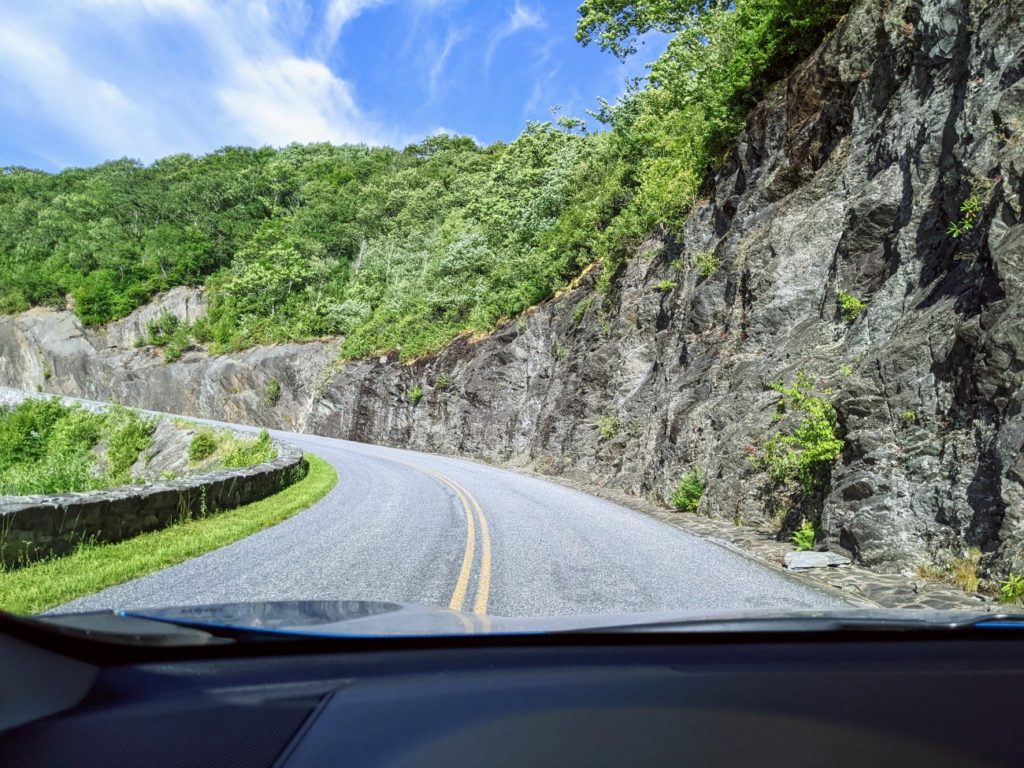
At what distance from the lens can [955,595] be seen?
262 inches

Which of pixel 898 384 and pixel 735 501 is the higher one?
pixel 898 384

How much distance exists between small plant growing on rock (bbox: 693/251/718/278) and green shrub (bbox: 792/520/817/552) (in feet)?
30.6

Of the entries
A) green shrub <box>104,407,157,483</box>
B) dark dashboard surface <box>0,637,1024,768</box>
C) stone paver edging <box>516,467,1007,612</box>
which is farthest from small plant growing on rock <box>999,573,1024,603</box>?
green shrub <box>104,407,157,483</box>

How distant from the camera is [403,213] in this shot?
55969 millimetres

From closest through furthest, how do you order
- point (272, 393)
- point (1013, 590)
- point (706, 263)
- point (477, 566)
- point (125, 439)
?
point (1013, 590) → point (477, 566) → point (706, 263) → point (125, 439) → point (272, 393)

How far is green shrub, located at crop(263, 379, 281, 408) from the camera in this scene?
153 ft

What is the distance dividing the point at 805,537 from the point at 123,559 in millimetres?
9301

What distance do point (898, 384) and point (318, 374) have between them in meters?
40.6

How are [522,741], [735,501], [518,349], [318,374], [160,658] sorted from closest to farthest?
[522,741]
[160,658]
[735,501]
[518,349]
[318,374]

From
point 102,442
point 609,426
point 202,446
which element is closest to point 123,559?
point 609,426

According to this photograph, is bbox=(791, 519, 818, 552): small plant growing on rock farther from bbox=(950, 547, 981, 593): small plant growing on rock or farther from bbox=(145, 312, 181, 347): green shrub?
bbox=(145, 312, 181, 347): green shrub

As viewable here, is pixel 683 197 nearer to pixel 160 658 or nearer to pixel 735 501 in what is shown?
pixel 735 501

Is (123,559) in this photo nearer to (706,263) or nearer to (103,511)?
(103,511)

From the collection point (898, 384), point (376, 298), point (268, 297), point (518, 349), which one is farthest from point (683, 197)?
point (268, 297)
